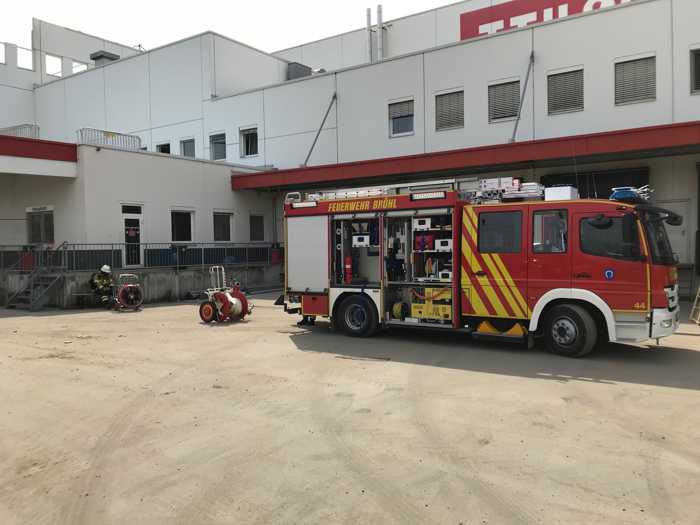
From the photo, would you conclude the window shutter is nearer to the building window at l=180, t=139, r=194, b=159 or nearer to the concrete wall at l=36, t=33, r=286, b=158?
the concrete wall at l=36, t=33, r=286, b=158

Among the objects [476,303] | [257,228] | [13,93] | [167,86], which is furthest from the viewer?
[13,93]

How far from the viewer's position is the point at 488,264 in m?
9.63

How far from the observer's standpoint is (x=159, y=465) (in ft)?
15.8

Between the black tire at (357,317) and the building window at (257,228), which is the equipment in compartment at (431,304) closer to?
the black tire at (357,317)

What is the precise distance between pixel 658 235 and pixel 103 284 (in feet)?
49.3

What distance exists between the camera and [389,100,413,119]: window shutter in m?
22.3

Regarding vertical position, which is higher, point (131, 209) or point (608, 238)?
point (131, 209)

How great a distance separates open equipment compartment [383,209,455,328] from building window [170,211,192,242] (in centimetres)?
1304

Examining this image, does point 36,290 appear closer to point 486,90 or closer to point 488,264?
point 488,264

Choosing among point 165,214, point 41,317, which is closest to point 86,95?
point 165,214

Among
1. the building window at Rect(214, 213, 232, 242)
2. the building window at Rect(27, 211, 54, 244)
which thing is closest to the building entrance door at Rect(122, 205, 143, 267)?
the building window at Rect(27, 211, 54, 244)

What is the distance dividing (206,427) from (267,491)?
70.0 inches

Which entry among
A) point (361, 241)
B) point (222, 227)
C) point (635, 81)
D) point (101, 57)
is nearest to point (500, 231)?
point (361, 241)

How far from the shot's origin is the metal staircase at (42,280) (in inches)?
657
